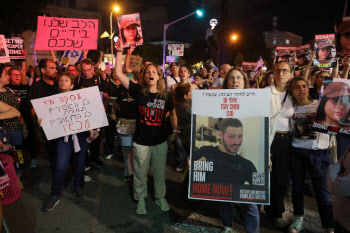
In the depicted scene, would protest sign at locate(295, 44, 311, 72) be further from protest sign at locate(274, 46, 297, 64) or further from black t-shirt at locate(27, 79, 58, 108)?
black t-shirt at locate(27, 79, 58, 108)

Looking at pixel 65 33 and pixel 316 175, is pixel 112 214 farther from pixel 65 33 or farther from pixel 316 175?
pixel 65 33

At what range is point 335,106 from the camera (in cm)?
252

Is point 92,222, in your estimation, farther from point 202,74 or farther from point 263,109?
point 202,74

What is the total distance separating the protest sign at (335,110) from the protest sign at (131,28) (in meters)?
5.33

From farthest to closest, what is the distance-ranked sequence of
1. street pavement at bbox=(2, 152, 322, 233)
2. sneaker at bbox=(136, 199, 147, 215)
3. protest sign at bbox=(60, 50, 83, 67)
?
protest sign at bbox=(60, 50, 83, 67) → sneaker at bbox=(136, 199, 147, 215) → street pavement at bbox=(2, 152, 322, 233)

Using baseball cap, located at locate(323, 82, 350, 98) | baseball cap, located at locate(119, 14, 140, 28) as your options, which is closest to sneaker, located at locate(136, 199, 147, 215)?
baseball cap, located at locate(323, 82, 350, 98)

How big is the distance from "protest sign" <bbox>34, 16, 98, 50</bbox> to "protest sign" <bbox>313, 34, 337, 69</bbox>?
552 centimetres

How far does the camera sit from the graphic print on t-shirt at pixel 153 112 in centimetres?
333

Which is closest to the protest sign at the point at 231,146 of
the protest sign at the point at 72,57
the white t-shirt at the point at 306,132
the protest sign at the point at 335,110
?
the protest sign at the point at 335,110

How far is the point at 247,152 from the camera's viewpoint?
7.86ft

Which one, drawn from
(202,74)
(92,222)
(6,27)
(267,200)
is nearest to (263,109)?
(267,200)

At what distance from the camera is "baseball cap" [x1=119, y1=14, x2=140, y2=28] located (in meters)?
6.77

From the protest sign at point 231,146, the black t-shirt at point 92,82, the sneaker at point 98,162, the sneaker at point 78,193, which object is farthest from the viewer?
the sneaker at point 98,162

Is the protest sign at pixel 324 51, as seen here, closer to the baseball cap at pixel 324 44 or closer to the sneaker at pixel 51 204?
the baseball cap at pixel 324 44
